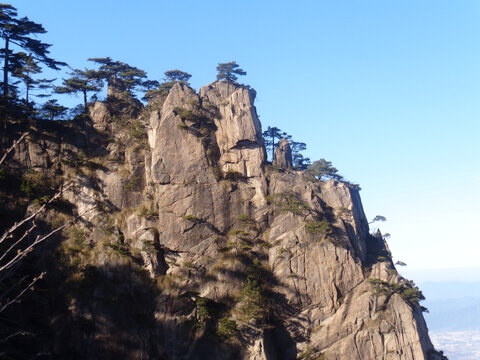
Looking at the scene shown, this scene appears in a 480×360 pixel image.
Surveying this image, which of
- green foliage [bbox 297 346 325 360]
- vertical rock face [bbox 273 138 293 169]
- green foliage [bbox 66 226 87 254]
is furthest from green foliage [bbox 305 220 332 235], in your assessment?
green foliage [bbox 66 226 87 254]

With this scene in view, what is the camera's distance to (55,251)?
35688mm

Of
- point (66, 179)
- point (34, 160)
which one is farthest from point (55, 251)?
point (34, 160)

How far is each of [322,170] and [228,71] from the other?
18.2 m

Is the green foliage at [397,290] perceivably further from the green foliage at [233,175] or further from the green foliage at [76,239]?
A: the green foliage at [76,239]

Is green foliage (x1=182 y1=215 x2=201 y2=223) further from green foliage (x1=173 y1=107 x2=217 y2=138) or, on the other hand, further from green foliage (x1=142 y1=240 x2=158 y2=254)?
green foliage (x1=173 y1=107 x2=217 y2=138)

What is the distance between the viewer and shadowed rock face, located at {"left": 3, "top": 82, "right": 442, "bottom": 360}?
113ft

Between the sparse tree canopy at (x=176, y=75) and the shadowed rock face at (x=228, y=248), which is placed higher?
the sparse tree canopy at (x=176, y=75)

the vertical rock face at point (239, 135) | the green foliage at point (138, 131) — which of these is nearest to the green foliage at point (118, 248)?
the green foliage at point (138, 131)

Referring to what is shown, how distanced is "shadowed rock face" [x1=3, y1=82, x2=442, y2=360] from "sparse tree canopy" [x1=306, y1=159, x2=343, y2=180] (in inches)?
143

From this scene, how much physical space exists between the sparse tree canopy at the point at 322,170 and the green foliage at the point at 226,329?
72.3ft

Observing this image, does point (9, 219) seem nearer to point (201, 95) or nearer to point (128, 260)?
point (128, 260)

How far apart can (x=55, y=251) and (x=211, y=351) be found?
1720cm

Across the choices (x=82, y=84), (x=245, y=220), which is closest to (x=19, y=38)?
(x=82, y=84)

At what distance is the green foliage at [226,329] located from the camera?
109 ft
